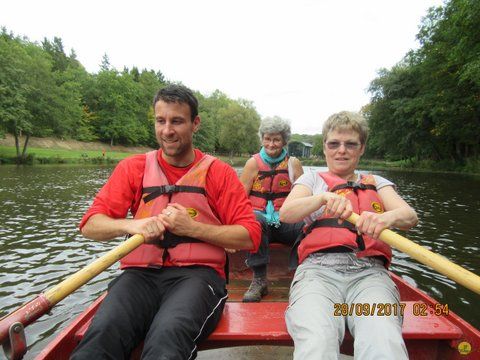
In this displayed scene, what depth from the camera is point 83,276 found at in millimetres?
1819

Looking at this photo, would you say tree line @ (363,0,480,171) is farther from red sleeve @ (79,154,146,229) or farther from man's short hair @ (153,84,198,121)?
red sleeve @ (79,154,146,229)

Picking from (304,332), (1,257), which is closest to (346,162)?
(304,332)

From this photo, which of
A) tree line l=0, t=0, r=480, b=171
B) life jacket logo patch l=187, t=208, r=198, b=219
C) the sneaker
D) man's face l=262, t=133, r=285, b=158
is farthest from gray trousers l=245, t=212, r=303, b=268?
tree line l=0, t=0, r=480, b=171

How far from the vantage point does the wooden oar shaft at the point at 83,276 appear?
1720 mm

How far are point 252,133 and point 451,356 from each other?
6224cm

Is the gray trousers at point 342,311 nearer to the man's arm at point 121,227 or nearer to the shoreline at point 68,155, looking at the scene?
the man's arm at point 121,227

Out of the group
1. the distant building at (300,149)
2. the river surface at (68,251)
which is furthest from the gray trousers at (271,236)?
the distant building at (300,149)

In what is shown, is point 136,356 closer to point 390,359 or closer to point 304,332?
point 304,332

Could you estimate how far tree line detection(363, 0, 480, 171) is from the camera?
56.7 feet

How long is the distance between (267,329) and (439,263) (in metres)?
0.98

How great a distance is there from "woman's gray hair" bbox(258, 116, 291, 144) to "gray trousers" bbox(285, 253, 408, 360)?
6.12 ft
